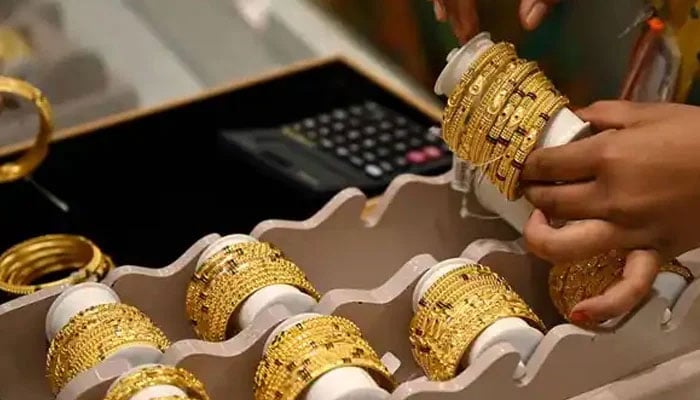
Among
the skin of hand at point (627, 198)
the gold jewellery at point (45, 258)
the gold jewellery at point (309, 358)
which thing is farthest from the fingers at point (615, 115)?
the gold jewellery at point (45, 258)

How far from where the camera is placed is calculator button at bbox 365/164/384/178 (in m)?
0.80

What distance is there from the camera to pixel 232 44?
1139 mm

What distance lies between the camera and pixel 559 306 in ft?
1.75

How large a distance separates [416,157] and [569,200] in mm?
347

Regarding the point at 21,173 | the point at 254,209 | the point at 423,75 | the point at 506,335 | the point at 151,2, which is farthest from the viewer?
the point at 151,2

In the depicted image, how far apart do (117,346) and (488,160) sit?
19 centimetres

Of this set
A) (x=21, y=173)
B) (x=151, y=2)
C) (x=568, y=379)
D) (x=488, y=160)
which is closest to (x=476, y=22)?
(x=488, y=160)

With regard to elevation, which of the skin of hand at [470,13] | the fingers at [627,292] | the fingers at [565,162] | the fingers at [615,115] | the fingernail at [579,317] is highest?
the skin of hand at [470,13]

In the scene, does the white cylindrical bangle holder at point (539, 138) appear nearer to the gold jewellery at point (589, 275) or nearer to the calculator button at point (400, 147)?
the gold jewellery at point (589, 275)

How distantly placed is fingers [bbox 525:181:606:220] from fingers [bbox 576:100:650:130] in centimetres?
4

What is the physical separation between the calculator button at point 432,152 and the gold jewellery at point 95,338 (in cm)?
35

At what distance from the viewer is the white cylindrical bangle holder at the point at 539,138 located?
1.61 feet

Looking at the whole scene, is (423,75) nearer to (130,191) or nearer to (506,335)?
(130,191)

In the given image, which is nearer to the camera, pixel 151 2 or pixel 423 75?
pixel 423 75
